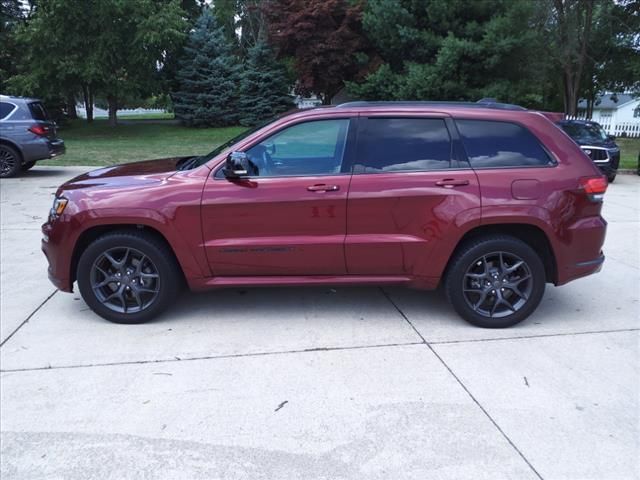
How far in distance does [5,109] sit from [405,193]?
11.5m

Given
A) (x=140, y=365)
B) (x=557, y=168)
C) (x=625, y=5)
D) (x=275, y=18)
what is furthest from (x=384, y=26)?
(x=140, y=365)

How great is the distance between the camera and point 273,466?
277cm

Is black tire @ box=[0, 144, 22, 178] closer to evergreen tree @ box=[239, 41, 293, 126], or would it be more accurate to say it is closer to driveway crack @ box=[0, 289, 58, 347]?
driveway crack @ box=[0, 289, 58, 347]

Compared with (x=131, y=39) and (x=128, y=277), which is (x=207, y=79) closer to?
(x=131, y=39)

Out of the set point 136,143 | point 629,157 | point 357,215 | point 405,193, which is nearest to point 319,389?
point 357,215

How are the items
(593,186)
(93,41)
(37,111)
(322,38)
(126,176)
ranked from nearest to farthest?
(593,186) < (126,176) < (37,111) < (93,41) < (322,38)

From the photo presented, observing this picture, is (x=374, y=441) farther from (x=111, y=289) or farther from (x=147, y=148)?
(x=147, y=148)

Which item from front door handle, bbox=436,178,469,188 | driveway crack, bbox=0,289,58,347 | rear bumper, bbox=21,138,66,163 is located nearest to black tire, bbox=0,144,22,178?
rear bumper, bbox=21,138,66,163

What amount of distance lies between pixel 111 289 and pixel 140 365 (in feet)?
3.04

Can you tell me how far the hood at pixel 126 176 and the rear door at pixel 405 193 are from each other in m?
1.59

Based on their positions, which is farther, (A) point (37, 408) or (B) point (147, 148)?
(B) point (147, 148)

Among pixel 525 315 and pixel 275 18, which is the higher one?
pixel 275 18

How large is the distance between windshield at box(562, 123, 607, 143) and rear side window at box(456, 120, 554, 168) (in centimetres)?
1054

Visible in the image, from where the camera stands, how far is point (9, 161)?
12.3 metres
